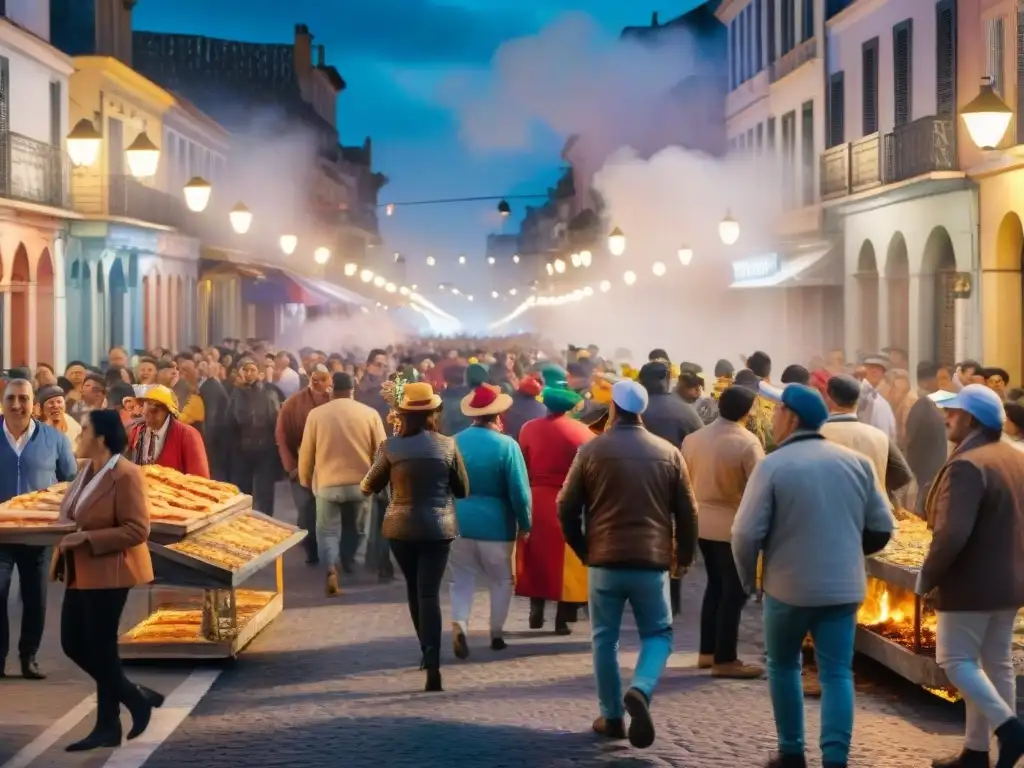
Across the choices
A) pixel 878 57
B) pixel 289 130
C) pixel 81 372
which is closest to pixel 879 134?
pixel 878 57

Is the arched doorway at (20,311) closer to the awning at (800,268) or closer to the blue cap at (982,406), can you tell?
the awning at (800,268)

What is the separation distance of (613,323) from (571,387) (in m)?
43.6

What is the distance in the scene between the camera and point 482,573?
1174 centimetres

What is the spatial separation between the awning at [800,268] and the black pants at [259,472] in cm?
1937

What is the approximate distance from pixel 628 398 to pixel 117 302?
112 feet

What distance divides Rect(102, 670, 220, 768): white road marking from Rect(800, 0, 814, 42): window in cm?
2929

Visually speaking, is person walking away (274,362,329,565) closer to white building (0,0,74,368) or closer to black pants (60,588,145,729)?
black pants (60,588,145,729)

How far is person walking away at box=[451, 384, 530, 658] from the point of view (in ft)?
37.5

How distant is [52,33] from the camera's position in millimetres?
38062

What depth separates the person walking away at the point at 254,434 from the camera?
58.7 feet

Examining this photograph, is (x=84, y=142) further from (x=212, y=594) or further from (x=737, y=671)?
(x=737, y=671)

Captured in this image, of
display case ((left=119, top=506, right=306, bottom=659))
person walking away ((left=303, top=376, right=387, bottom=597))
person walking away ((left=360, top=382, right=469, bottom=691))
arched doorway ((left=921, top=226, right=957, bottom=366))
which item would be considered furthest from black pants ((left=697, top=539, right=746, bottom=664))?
arched doorway ((left=921, top=226, right=957, bottom=366))

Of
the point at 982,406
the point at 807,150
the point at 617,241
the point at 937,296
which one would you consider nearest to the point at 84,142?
the point at 982,406

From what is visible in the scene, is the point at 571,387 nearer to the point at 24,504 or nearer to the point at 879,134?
the point at 24,504
